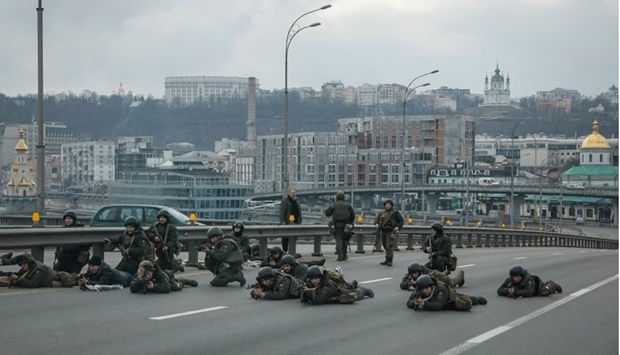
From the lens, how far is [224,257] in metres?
19.2

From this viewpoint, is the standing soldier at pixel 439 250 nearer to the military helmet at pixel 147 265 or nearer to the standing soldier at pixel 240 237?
the standing soldier at pixel 240 237

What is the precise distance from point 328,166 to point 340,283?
143785mm

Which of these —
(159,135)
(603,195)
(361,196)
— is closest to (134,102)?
(159,135)

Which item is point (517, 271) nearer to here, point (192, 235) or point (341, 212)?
point (192, 235)

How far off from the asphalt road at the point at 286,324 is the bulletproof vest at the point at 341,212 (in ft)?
24.1

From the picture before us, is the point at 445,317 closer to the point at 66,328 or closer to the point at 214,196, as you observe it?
the point at 66,328

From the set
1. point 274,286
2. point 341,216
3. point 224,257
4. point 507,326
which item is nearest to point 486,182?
point 341,216

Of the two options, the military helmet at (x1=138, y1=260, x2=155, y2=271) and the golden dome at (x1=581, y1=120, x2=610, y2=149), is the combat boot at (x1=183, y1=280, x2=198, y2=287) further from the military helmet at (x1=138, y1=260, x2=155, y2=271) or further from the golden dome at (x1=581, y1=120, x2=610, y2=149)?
the golden dome at (x1=581, y1=120, x2=610, y2=149)

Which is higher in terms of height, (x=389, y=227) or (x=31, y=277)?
(x=389, y=227)

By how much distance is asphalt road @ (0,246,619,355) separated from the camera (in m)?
12.0

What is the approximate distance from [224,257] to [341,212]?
27.2 ft

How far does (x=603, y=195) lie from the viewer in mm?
142125

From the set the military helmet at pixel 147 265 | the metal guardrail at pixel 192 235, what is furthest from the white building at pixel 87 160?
the military helmet at pixel 147 265

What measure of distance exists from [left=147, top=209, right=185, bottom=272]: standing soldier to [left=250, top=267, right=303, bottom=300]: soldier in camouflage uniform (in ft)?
9.89
